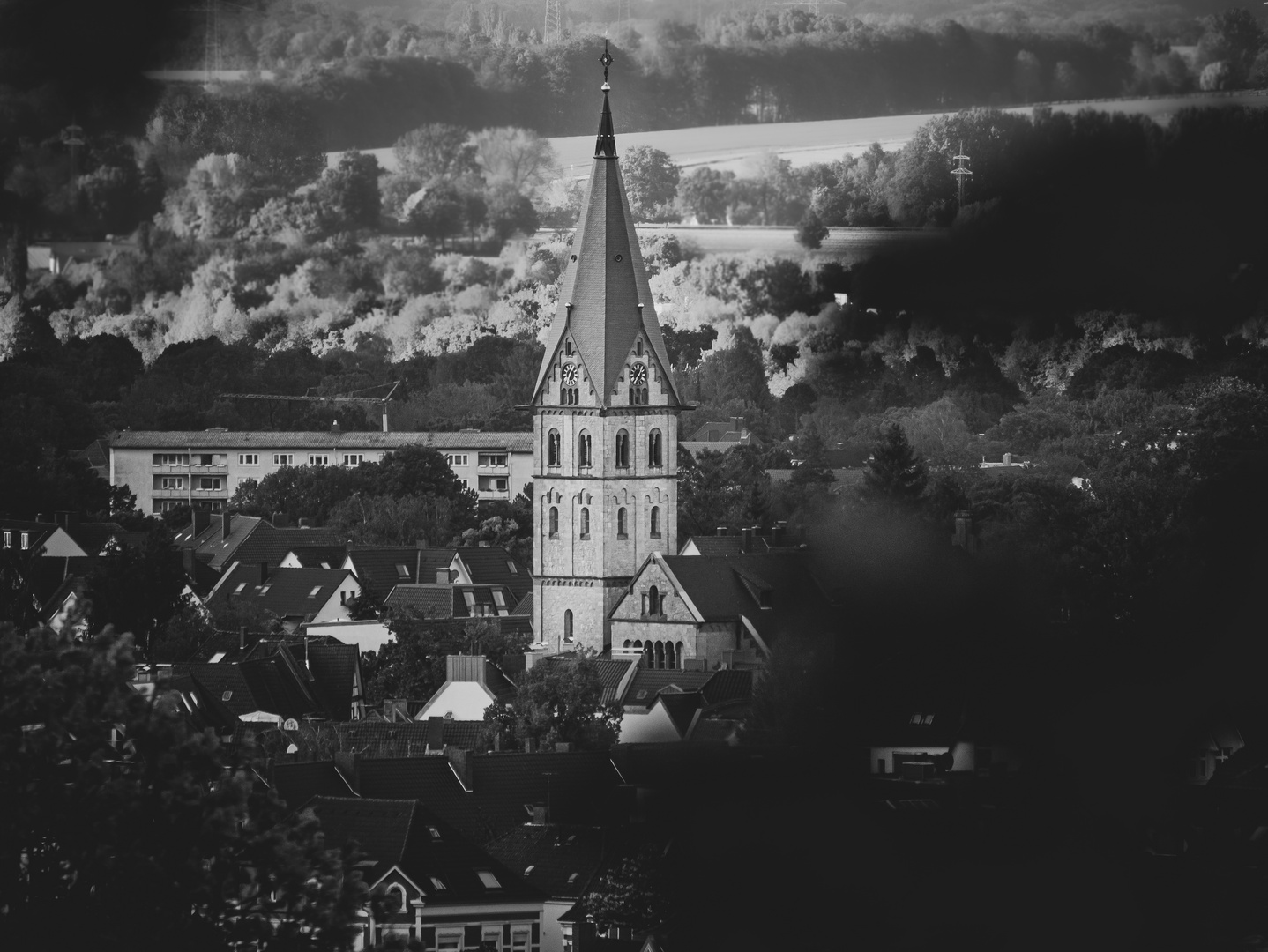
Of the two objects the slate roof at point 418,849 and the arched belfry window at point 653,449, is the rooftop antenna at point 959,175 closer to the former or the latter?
the slate roof at point 418,849

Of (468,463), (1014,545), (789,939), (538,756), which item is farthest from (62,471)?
(789,939)

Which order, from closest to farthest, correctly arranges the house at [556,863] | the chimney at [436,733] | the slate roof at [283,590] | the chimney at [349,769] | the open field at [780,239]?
the open field at [780,239], the house at [556,863], the chimney at [349,769], the chimney at [436,733], the slate roof at [283,590]

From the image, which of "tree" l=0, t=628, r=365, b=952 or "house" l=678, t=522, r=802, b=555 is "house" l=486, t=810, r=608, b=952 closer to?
"tree" l=0, t=628, r=365, b=952

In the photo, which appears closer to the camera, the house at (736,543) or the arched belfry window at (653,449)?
the house at (736,543)

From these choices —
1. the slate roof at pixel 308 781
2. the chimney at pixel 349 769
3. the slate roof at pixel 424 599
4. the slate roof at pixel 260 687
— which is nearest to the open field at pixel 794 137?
the chimney at pixel 349 769

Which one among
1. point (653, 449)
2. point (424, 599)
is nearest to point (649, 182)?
point (424, 599)

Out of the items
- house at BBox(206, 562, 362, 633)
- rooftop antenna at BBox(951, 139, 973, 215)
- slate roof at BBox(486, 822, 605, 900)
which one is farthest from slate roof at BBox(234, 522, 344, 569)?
rooftop antenna at BBox(951, 139, 973, 215)
